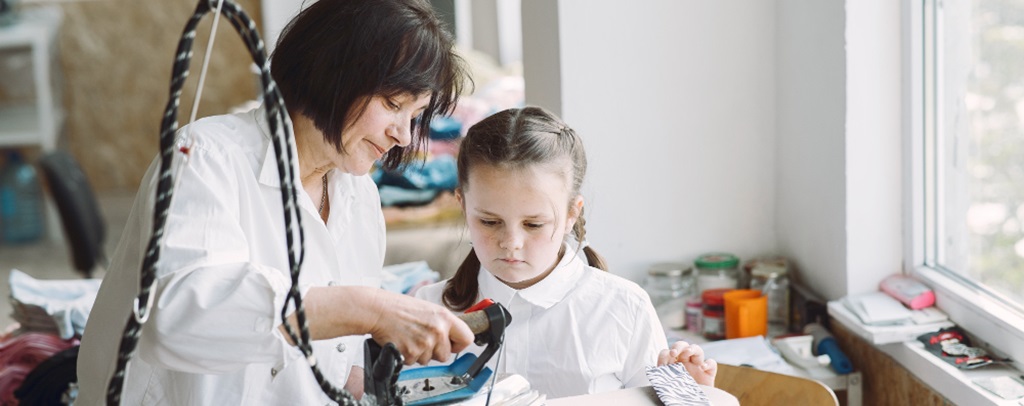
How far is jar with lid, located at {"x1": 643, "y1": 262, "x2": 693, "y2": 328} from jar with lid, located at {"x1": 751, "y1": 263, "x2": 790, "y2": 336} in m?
0.15

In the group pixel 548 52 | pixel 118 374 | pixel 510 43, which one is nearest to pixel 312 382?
pixel 118 374

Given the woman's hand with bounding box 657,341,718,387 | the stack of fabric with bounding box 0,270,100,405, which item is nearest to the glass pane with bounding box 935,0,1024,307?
the woman's hand with bounding box 657,341,718,387

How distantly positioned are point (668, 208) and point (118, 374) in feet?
5.24

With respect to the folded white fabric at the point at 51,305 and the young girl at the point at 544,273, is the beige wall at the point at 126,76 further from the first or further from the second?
the young girl at the point at 544,273

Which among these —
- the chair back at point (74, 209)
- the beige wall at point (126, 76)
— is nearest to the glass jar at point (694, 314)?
the chair back at point (74, 209)

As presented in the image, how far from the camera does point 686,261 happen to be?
247 centimetres

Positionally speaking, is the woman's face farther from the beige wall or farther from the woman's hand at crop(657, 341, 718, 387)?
the beige wall

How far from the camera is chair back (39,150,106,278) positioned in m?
3.49

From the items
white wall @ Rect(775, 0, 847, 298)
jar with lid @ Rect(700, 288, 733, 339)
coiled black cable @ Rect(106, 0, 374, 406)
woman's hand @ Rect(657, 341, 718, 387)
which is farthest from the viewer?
jar with lid @ Rect(700, 288, 733, 339)

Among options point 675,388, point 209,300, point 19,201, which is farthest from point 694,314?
point 19,201

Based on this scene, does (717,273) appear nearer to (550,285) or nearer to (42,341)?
(550,285)

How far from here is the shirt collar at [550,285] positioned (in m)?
1.68

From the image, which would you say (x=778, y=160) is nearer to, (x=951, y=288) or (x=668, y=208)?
(x=668, y=208)

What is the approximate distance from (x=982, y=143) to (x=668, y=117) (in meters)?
0.68
